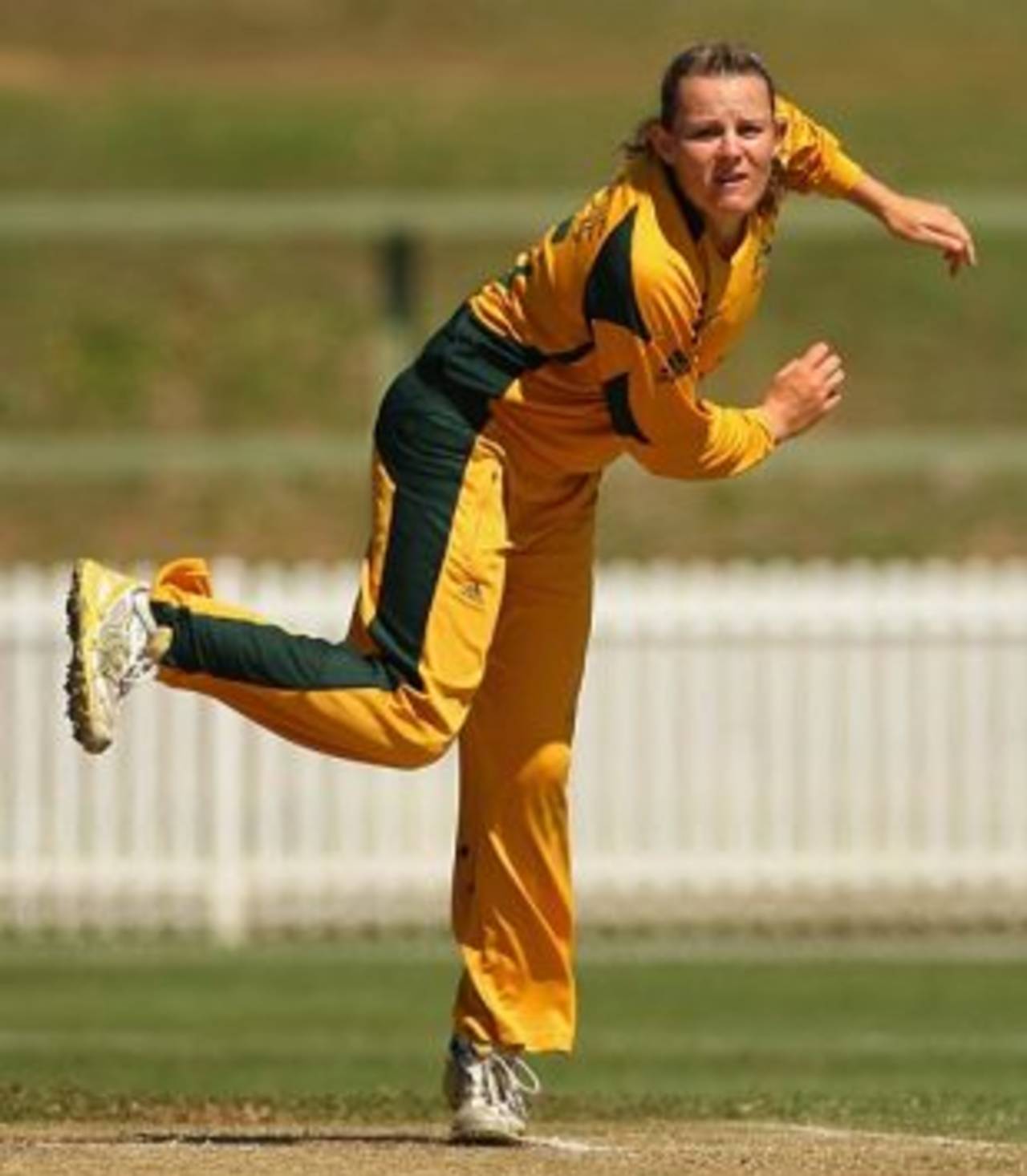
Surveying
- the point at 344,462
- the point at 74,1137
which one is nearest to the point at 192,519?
the point at 344,462

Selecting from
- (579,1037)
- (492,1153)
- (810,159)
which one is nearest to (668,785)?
(579,1037)

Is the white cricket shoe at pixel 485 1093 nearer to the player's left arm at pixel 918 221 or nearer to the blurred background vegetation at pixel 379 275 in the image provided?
the player's left arm at pixel 918 221

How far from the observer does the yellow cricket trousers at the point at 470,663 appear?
30.8ft

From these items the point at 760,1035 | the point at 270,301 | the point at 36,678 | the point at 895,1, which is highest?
the point at 895,1

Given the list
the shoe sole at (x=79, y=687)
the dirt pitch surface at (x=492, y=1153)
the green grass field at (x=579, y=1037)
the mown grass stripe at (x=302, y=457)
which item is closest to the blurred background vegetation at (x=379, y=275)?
the mown grass stripe at (x=302, y=457)

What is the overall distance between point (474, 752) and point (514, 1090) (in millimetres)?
710

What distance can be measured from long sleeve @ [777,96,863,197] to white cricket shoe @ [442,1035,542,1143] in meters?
1.91

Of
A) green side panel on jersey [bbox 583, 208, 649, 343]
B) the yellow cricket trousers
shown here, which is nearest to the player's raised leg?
the yellow cricket trousers

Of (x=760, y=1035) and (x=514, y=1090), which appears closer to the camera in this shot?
(x=514, y=1090)

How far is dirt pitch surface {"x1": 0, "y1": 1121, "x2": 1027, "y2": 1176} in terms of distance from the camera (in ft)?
30.0

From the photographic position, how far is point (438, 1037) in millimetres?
14336

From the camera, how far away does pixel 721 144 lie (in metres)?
9.21

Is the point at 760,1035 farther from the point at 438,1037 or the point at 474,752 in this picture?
the point at 474,752

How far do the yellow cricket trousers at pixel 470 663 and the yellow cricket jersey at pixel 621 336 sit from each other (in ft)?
0.32
